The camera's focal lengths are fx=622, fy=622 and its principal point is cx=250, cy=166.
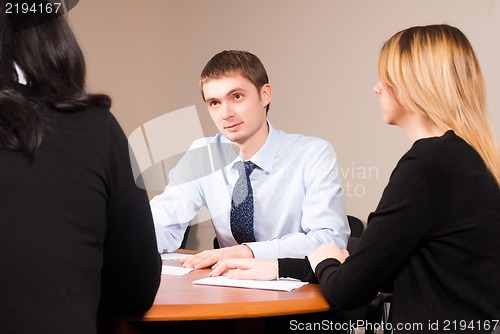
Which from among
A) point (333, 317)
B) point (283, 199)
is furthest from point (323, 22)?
point (333, 317)

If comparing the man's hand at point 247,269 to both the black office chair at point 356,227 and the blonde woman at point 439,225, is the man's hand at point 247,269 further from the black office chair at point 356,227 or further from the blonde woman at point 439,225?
the black office chair at point 356,227

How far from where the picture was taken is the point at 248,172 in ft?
8.46

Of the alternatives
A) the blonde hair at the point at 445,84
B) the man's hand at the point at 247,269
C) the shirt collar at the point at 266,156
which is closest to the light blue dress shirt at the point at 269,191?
the shirt collar at the point at 266,156

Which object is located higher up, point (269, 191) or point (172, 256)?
point (269, 191)

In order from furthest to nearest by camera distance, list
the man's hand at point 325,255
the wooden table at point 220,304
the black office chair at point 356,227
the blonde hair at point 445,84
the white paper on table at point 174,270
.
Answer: the black office chair at point 356,227 < the white paper on table at point 174,270 < the man's hand at point 325,255 < the blonde hair at point 445,84 < the wooden table at point 220,304

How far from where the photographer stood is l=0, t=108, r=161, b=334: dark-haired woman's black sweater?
995 mm

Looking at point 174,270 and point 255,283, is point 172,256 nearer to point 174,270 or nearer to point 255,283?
point 174,270

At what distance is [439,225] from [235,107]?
128 centimetres

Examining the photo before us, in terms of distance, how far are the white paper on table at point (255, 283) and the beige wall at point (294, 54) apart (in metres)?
2.04

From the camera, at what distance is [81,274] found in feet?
3.43

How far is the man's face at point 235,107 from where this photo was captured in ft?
8.40

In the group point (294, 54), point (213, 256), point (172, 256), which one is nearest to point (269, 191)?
point (172, 256)

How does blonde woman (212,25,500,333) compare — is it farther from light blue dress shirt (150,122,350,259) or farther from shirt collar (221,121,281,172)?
shirt collar (221,121,281,172)

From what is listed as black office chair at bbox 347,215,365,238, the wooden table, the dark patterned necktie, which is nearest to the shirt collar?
the dark patterned necktie
